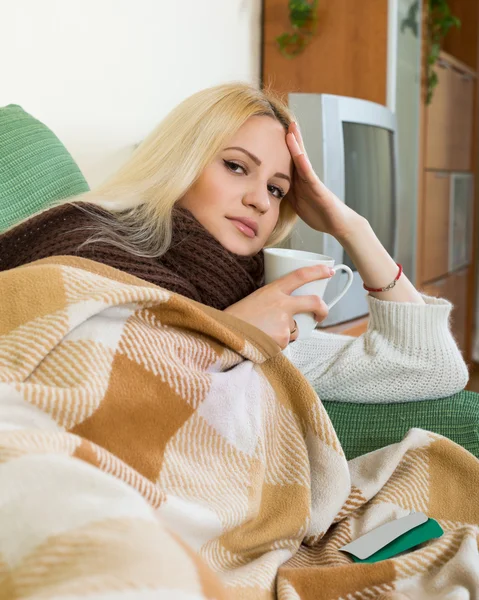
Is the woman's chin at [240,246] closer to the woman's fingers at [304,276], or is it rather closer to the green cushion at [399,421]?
the woman's fingers at [304,276]

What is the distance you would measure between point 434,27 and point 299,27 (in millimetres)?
814

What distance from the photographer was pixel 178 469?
749mm

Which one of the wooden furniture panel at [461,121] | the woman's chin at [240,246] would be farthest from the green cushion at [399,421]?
the wooden furniture panel at [461,121]

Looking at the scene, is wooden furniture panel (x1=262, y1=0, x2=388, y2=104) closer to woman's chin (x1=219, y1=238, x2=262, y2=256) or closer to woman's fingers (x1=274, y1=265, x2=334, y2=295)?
woman's chin (x1=219, y1=238, x2=262, y2=256)

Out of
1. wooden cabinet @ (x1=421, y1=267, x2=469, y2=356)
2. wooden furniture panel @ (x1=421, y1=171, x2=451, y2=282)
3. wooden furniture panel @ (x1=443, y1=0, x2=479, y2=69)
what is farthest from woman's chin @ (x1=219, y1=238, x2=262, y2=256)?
wooden furniture panel @ (x1=443, y1=0, x2=479, y2=69)

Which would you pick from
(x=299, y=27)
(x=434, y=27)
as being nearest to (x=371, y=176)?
(x=299, y=27)

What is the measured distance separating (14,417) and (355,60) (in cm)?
223

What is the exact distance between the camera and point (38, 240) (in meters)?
1.02

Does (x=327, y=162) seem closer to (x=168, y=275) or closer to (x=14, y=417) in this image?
(x=168, y=275)

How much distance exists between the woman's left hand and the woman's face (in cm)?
5

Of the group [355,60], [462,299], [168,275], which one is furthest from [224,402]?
[462,299]

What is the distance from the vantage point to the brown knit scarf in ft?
3.18

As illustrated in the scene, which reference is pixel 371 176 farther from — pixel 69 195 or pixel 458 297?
pixel 458 297

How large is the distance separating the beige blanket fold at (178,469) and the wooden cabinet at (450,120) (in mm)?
2394
